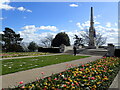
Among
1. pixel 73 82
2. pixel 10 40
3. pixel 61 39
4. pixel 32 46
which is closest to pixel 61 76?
pixel 73 82

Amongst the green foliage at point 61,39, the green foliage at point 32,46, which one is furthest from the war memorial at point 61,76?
the green foliage at point 61,39

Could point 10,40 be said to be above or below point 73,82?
above

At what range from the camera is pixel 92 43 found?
35.0 metres

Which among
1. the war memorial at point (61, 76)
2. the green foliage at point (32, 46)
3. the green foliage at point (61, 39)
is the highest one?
the green foliage at point (61, 39)

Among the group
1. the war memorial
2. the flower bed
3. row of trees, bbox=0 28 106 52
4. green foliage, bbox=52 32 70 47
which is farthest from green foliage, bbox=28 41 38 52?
the flower bed

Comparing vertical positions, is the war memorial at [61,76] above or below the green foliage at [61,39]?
below

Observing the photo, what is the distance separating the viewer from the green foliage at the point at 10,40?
33844 mm

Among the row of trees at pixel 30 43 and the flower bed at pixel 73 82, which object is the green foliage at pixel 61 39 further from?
the flower bed at pixel 73 82

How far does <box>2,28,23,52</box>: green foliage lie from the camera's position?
3384 cm

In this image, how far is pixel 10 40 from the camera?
3691 cm

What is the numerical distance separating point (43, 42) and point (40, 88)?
162 ft

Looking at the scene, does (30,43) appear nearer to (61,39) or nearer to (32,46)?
(32,46)

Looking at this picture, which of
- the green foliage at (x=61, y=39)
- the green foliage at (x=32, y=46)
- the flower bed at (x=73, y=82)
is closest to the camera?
the flower bed at (x=73, y=82)

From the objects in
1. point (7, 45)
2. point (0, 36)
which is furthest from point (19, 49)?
point (0, 36)
